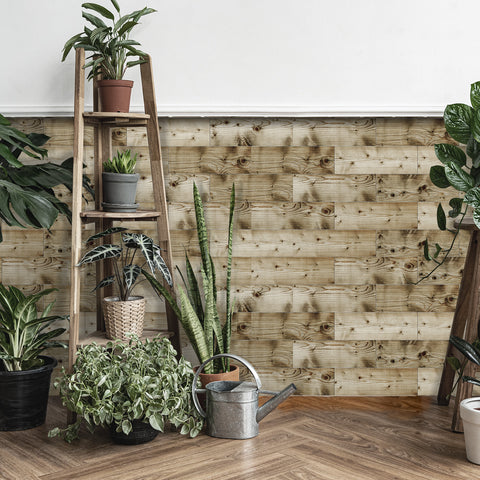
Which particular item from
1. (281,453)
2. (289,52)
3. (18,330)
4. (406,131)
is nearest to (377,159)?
(406,131)

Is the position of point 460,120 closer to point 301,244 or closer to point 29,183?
point 301,244

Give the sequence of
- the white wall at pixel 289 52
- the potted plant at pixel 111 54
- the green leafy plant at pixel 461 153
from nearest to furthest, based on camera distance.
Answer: the green leafy plant at pixel 461 153, the potted plant at pixel 111 54, the white wall at pixel 289 52

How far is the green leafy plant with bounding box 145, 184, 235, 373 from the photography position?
2355mm

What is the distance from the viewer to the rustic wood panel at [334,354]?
2.69m

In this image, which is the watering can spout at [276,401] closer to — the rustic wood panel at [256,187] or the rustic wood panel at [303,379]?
the rustic wood panel at [303,379]

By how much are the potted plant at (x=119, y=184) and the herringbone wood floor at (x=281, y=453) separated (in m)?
0.91

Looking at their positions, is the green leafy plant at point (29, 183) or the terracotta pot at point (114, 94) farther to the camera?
the terracotta pot at point (114, 94)

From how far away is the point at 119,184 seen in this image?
235 cm

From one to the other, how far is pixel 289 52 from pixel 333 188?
66 cm

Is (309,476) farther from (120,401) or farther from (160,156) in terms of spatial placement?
(160,156)

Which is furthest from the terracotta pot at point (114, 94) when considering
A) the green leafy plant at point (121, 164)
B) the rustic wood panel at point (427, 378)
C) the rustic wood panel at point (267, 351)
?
the rustic wood panel at point (427, 378)

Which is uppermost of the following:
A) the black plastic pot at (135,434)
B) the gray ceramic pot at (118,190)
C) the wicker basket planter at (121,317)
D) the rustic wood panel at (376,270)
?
the gray ceramic pot at (118,190)

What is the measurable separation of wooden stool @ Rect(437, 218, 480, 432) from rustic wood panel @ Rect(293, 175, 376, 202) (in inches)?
18.6

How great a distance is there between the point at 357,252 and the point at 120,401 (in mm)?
1272
